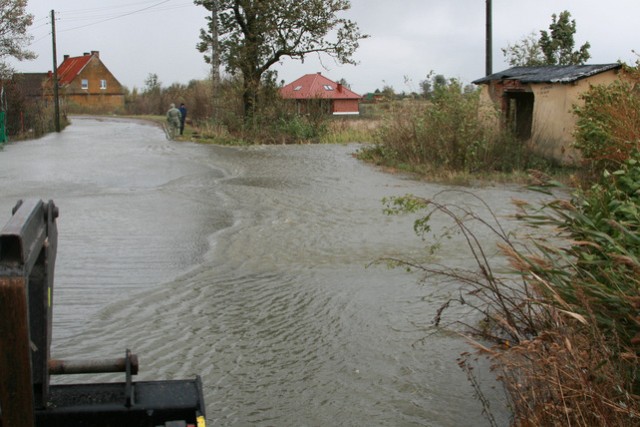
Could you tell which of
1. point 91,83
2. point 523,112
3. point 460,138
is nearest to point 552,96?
point 460,138

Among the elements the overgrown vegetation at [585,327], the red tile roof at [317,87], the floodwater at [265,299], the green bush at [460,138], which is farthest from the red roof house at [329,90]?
the overgrown vegetation at [585,327]

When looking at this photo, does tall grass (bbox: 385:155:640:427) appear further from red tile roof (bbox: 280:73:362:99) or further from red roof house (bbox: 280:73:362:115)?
red tile roof (bbox: 280:73:362:99)

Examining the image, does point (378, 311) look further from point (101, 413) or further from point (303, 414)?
point (101, 413)

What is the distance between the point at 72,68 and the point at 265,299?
89954 millimetres

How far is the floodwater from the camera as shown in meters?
6.13

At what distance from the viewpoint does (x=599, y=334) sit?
428cm

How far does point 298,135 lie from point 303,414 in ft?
92.9

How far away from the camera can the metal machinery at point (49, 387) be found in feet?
9.65

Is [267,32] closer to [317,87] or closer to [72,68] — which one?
[317,87]

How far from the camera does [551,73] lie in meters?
21.2

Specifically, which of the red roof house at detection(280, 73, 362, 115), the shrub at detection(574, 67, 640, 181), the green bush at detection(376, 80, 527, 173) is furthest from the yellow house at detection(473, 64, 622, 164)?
the red roof house at detection(280, 73, 362, 115)

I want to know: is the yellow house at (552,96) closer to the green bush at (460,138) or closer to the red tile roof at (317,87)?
the green bush at (460,138)

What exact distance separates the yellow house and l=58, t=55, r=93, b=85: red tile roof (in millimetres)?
73008

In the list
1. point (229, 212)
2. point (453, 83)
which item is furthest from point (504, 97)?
point (229, 212)
